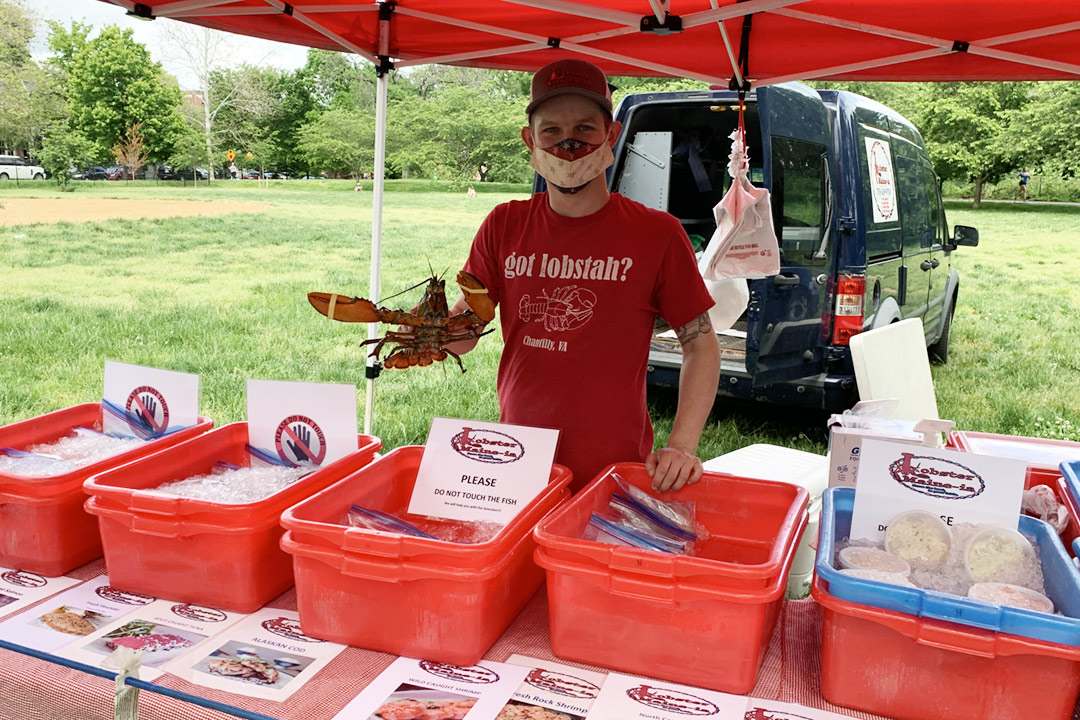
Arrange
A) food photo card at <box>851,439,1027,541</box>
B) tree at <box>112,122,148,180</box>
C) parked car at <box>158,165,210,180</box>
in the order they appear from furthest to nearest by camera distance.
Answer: parked car at <box>158,165,210,180</box> < tree at <box>112,122,148,180</box> < food photo card at <box>851,439,1027,541</box>

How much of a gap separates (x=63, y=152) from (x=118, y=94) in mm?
1729

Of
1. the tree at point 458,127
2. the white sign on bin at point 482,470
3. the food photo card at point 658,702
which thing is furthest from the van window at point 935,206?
the tree at point 458,127

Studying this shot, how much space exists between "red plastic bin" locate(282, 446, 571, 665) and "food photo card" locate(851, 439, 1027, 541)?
1.93ft

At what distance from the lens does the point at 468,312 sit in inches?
65.9

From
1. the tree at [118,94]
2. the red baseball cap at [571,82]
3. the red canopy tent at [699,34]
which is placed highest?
the tree at [118,94]

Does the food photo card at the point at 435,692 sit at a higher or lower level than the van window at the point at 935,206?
lower

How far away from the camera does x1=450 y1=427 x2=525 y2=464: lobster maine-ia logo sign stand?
5.07ft

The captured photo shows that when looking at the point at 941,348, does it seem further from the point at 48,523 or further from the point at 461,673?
the point at 48,523

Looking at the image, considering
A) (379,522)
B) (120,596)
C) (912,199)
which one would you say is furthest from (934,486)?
(912,199)

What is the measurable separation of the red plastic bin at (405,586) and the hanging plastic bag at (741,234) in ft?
9.47

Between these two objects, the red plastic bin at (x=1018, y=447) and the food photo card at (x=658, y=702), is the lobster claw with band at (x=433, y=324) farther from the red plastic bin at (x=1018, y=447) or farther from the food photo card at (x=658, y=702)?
the red plastic bin at (x=1018, y=447)

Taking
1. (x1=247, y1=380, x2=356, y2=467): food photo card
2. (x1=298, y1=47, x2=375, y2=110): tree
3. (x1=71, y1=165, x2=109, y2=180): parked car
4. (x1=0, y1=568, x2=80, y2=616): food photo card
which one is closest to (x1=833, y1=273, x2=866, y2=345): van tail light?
(x1=247, y1=380, x2=356, y2=467): food photo card

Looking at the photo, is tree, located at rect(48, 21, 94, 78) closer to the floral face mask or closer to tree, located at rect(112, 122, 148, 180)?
tree, located at rect(112, 122, 148, 180)

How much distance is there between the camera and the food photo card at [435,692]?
1166mm
